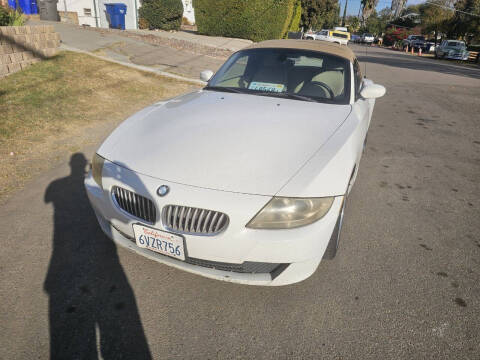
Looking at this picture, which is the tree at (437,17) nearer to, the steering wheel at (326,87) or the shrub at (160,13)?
the shrub at (160,13)

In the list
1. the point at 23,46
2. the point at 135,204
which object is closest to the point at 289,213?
the point at 135,204

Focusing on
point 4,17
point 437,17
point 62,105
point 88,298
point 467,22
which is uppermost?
point 437,17

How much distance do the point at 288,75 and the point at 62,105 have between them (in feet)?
14.6

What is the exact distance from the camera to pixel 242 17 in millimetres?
18250

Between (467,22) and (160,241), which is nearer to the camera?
(160,241)

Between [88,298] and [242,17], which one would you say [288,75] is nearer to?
[88,298]

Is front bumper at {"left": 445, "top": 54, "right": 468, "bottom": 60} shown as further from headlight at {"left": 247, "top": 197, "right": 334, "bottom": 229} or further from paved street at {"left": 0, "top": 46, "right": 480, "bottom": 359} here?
headlight at {"left": 247, "top": 197, "right": 334, "bottom": 229}

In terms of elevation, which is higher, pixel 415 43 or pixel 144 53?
pixel 415 43

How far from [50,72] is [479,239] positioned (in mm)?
8061

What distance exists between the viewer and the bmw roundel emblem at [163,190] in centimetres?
185

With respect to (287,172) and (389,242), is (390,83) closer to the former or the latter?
(389,242)

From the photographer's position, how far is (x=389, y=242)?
2770mm

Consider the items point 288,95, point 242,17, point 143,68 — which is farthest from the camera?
point 242,17

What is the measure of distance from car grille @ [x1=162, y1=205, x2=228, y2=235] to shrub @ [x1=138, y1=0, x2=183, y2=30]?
732 inches
